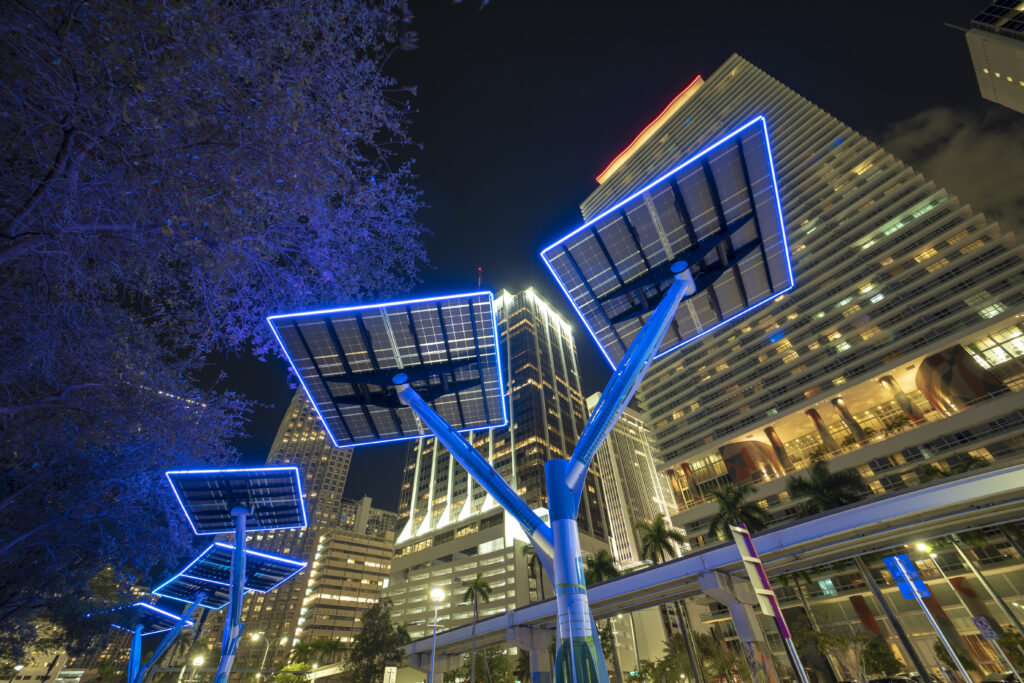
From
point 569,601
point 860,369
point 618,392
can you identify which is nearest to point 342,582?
point 860,369

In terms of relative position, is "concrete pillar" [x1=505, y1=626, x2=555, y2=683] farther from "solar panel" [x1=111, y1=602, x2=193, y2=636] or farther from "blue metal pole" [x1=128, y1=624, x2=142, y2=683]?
"blue metal pole" [x1=128, y1=624, x2=142, y2=683]

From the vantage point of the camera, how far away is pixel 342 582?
143 metres

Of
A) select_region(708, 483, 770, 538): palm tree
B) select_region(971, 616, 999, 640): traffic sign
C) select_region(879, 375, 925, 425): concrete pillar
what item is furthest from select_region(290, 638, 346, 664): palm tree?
select_region(879, 375, 925, 425): concrete pillar

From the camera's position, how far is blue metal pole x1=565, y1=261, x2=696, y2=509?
1073 centimetres

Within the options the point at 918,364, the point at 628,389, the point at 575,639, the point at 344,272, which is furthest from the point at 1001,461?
the point at 344,272

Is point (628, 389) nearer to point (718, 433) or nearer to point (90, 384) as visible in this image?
point (90, 384)

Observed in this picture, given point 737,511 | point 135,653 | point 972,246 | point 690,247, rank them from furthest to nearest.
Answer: point 972,246 < point 737,511 < point 135,653 < point 690,247

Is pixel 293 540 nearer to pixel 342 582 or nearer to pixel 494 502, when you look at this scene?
pixel 342 582

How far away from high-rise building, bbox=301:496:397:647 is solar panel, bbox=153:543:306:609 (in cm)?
11344

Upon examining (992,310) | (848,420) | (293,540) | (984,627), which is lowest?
(984,627)

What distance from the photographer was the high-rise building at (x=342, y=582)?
133875 millimetres

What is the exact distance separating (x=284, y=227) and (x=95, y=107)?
11.9ft

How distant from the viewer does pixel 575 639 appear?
26.7 feet

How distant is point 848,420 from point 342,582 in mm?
146451
